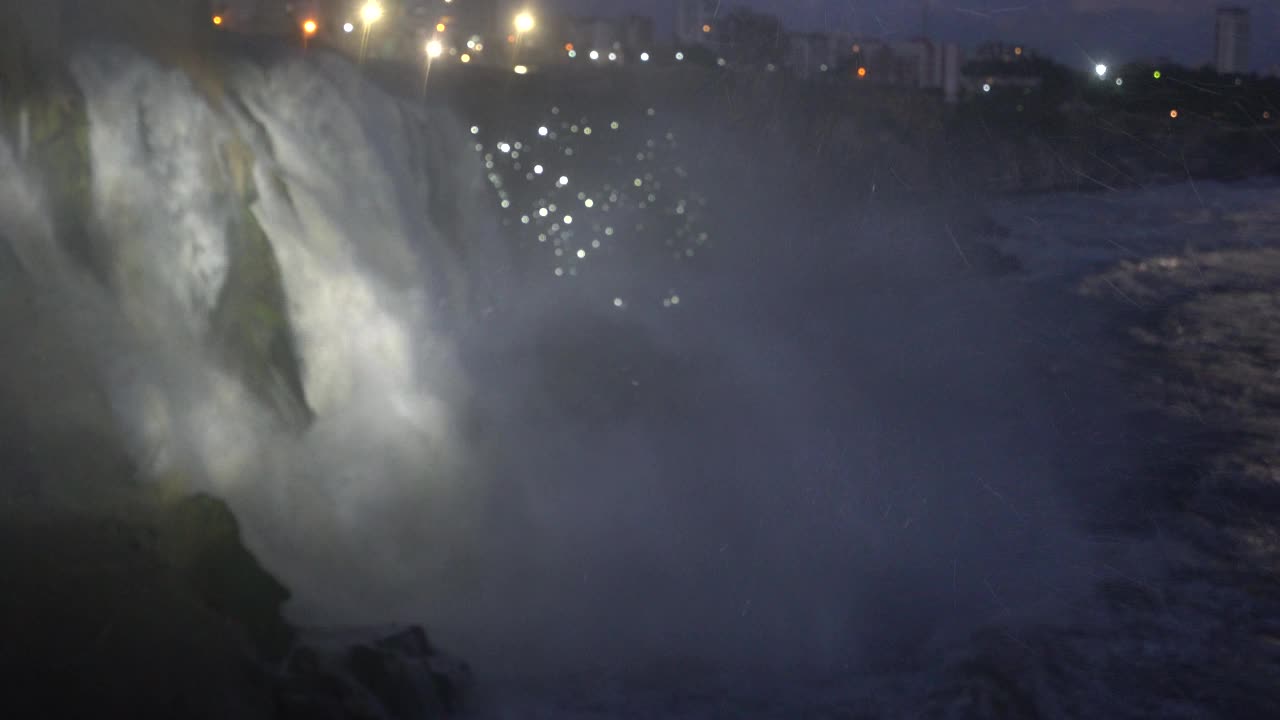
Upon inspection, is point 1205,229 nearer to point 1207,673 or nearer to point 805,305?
point 805,305

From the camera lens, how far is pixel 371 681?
603 centimetres

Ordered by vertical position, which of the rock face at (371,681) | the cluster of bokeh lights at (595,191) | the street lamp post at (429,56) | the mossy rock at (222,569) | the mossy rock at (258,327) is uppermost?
the street lamp post at (429,56)

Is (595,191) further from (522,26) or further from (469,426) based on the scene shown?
(469,426)

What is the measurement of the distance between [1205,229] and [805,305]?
1323 centimetres

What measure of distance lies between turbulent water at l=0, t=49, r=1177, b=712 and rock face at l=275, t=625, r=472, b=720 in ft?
2.44

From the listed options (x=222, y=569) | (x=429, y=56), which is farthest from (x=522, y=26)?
(x=222, y=569)

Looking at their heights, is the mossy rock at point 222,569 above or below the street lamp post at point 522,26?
below

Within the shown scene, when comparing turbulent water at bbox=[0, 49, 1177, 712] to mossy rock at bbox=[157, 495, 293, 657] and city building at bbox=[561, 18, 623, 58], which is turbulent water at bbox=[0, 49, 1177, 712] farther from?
city building at bbox=[561, 18, 623, 58]

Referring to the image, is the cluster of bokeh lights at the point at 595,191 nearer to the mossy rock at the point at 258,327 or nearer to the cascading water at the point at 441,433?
the cascading water at the point at 441,433

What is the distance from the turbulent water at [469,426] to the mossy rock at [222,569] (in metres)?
0.79

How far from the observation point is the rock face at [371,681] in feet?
19.0

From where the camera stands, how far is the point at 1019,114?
3628cm

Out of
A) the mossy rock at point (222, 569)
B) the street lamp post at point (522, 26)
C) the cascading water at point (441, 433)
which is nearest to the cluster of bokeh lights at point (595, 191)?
the cascading water at point (441, 433)

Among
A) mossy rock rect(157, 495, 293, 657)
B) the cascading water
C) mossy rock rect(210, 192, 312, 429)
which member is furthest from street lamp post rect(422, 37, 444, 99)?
mossy rock rect(157, 495, 293, 657)
